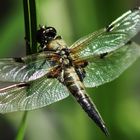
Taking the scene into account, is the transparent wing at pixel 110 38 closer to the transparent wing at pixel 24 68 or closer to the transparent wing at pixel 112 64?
the transparent wing at pixel 112 64

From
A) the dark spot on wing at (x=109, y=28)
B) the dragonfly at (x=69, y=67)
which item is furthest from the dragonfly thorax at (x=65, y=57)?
the dark spot on wing at (x=109, y=28)

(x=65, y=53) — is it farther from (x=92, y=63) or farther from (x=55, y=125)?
(x=55, y=125)

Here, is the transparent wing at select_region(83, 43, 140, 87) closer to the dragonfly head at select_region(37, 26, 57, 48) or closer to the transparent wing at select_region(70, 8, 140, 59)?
the transparent wing at select_region(70, 8, 140, 59)

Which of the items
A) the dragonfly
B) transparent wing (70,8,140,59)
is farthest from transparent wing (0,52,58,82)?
transparent wing (70,8,140,59)

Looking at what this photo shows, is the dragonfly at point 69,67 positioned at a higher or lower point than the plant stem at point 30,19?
lower

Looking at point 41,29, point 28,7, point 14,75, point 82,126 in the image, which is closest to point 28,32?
point 28,7
